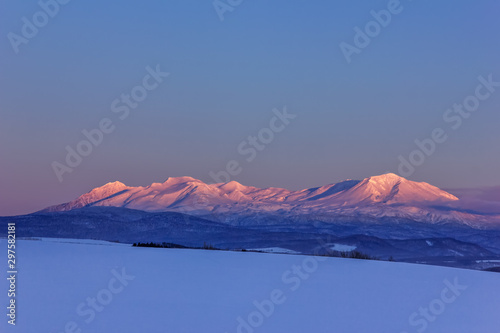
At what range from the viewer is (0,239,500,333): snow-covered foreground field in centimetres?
978

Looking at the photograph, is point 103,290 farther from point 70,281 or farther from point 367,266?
point 367,266

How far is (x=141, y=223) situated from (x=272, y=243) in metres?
13.0

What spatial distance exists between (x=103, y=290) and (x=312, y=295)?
3.79 metres

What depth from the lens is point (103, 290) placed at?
11.3m

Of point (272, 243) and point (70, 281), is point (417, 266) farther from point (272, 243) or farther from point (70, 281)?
point (272, 243)

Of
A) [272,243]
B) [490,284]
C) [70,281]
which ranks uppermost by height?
[70,281]

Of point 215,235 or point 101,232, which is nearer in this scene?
point 101,232

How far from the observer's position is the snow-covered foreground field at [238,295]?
9.78 m

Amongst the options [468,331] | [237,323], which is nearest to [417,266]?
[468,331]

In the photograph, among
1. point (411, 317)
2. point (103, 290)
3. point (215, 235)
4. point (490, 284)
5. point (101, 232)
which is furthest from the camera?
point (215, 235)

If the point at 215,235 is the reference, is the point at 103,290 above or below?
above

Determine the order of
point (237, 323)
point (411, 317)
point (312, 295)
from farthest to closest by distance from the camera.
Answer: point (312, 295) < point (411, 317) < point (237, 323)

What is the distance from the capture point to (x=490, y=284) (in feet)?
47.5

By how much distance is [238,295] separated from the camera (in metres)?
12.0
